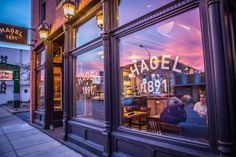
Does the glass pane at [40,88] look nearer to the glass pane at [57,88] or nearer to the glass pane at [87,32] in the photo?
the glass pane at [57,88]

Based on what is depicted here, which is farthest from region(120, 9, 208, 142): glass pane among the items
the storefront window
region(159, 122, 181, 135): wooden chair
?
the storefront window

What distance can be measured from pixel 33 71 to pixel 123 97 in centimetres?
748

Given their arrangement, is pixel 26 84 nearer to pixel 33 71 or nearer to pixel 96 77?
pixel 33 71

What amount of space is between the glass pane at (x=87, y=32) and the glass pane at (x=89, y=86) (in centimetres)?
49

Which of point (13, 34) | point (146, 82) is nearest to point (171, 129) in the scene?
point (146, 82)

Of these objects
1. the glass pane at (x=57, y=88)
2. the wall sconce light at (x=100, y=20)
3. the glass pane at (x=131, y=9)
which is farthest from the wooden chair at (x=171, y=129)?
the glass pane at (x=57, y=88)

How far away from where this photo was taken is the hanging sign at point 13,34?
869cm

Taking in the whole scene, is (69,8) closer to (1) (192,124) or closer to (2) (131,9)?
(2) (131,9)

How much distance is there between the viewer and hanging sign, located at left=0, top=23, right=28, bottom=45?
8.69 meters

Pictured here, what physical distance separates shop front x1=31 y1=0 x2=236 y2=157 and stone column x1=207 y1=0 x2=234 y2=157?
11 millimetres

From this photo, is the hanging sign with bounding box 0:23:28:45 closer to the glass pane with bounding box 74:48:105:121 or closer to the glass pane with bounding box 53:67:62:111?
the glass pane with bounding box 53:67:62:111

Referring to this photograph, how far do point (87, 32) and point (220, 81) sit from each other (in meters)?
4.47

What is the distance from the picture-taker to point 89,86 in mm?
6375

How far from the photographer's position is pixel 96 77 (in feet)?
19.5
